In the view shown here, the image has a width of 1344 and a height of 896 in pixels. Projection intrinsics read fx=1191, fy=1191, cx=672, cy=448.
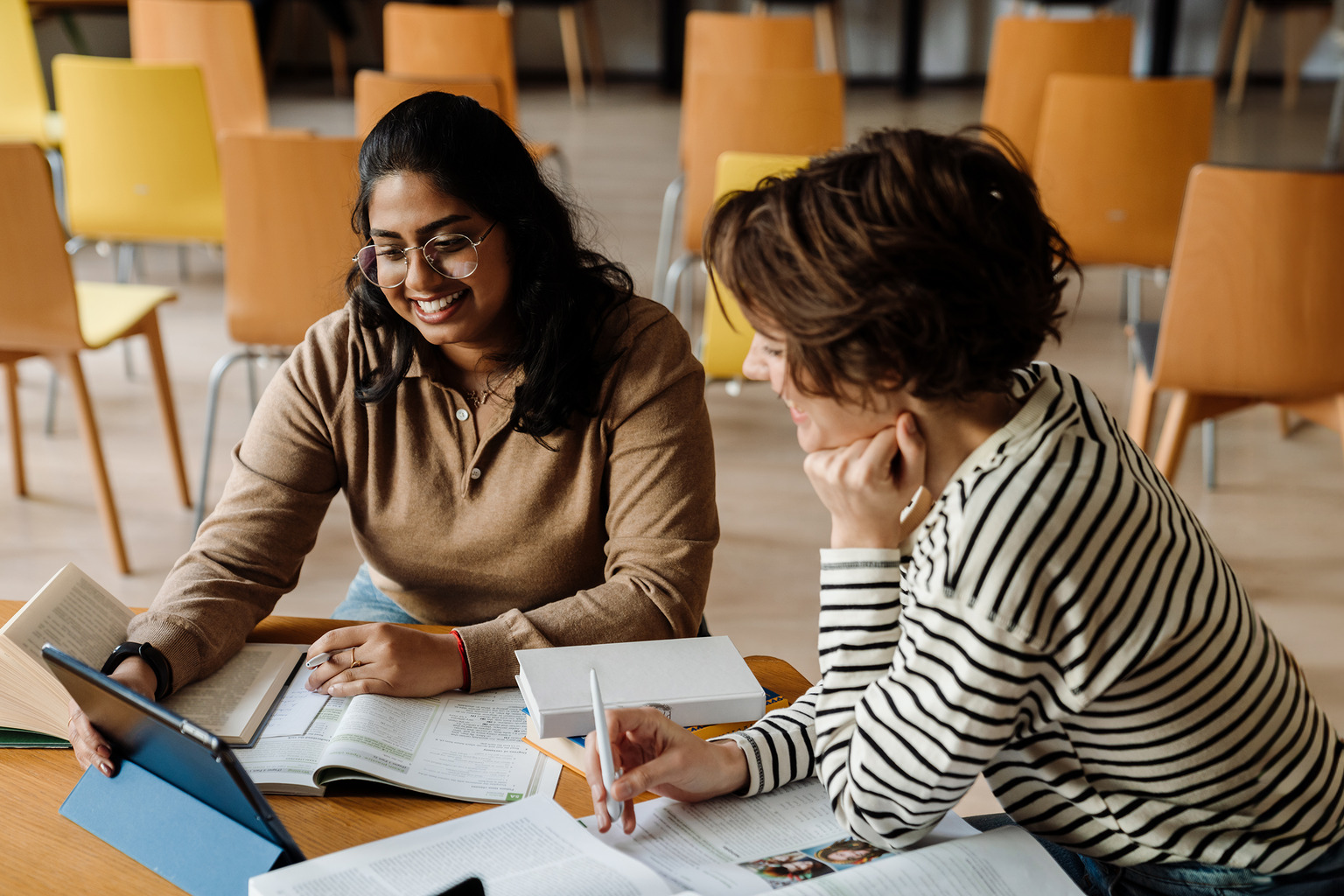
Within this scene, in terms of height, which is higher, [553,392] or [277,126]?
[553,392]

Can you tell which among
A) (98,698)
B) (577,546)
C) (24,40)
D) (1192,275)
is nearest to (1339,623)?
(1192,275)

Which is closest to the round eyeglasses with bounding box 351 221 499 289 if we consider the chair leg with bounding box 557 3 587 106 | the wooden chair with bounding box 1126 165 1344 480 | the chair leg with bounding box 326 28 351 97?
the wooden chair with bounding box 1126 165 1344 480

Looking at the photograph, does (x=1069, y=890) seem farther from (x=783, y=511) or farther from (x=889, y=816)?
(x=783, y=511)

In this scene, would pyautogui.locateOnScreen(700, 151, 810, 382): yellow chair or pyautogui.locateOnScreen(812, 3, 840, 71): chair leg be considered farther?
pyautogui.locateOnScreen(812, 3, 840, 71): chair leg

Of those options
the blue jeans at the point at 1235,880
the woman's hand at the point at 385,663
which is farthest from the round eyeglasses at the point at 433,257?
the blue jeans at the point at 1235,880

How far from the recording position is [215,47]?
13.9 feet

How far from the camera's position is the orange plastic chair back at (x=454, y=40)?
14.1 feet

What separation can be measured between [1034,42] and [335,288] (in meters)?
2.67

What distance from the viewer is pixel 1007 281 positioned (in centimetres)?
88

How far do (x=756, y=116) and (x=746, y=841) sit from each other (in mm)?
2884

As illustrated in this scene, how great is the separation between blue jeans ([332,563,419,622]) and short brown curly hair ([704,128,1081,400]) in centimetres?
89

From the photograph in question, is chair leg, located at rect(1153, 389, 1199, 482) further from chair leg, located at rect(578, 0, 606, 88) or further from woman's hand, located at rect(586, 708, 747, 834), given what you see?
chair leg, located at rect(578, 0, 606, 88)

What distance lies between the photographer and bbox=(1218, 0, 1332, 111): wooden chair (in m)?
7.44

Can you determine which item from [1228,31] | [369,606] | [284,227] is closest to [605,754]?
[369,606]
